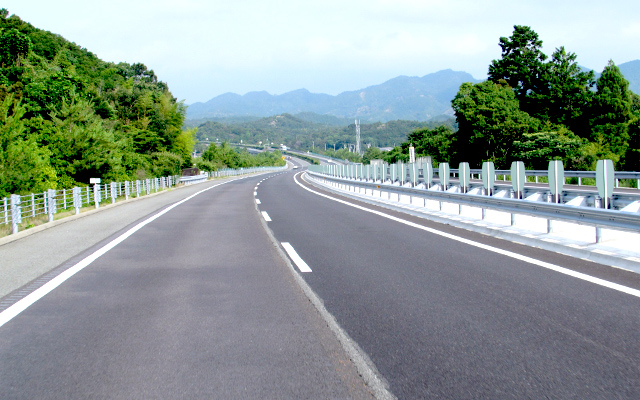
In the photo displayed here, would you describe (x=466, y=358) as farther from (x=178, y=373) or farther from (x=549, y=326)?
(x=178, y=373)

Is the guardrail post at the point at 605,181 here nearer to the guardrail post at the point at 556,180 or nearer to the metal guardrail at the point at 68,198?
the guardrail post at the point at 556,180

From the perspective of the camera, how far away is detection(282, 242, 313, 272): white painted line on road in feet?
26.5

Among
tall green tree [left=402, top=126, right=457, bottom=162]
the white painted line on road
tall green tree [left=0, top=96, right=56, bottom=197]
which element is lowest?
the white painted line on road

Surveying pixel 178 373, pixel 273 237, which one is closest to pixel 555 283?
pixel 178 373

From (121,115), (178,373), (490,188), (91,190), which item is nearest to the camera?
(178,373)

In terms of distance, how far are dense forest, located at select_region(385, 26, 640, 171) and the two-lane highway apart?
175ft

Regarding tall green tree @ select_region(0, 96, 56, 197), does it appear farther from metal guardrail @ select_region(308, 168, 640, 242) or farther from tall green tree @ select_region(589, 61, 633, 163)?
tall green tree @ select_region(589, 61, 633, 163)

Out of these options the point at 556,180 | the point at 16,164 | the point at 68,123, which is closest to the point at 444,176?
the point at 556,180

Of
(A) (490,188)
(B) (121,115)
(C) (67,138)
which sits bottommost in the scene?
(A) (490,188)

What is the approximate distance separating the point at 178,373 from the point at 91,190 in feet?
78.2

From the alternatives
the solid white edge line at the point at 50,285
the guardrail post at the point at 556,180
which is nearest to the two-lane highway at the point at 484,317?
the guardrail post at the point at 556,180

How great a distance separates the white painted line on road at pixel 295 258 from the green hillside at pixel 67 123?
668 inches

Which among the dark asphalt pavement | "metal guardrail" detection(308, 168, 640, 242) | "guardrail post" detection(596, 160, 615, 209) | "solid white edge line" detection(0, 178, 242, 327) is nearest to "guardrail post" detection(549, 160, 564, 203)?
"metal guardrail" detection(308, 168, 640, 242)

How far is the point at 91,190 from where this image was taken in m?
25.8
